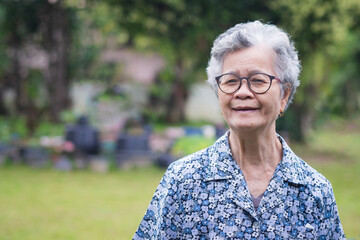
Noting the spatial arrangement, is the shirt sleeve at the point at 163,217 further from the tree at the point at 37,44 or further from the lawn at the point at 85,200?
the tree at the point at 37,44

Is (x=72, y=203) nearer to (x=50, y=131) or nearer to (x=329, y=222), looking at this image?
(x=50, y=131)

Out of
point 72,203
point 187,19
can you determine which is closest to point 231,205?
point 72,203

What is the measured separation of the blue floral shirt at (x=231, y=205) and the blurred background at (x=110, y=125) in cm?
407

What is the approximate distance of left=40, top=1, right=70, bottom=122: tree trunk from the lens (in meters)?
12.6

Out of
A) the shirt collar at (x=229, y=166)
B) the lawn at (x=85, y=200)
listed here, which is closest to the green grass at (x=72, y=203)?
the lawn at (x=85, y=200)

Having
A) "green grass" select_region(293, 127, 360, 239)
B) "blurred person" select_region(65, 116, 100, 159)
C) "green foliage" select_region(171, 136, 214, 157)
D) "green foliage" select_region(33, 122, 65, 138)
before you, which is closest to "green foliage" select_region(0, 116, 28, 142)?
"green foliage" select_region(33, 122, 65, 138)

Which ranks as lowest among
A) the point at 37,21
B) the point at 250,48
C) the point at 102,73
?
the point at 250,48

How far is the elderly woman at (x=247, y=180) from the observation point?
1.96 metres

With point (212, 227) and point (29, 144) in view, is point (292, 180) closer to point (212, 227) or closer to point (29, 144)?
point (212, 227)

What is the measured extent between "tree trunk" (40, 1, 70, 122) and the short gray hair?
35.9 ft

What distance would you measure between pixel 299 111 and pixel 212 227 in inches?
494

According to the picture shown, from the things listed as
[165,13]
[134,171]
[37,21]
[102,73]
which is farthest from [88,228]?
[102,73]

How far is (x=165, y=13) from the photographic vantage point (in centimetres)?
1133

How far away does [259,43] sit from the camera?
6.59 ft
